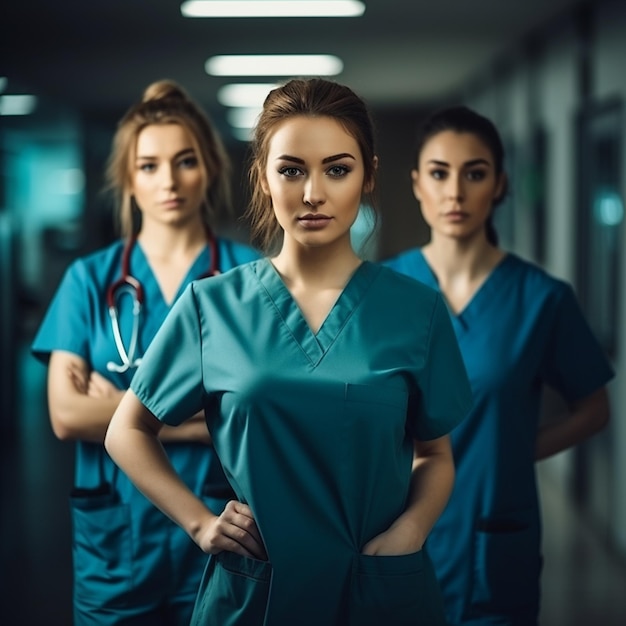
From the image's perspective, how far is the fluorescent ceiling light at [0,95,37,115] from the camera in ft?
30.7

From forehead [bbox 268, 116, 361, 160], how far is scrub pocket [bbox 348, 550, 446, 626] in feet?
1.79

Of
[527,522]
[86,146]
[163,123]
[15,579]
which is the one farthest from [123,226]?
[86,146]

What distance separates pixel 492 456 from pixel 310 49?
4912mm

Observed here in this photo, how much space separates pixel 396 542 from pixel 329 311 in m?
0.33

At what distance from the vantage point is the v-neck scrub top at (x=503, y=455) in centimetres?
184

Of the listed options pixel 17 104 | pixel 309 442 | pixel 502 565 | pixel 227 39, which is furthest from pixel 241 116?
pixel 309 442

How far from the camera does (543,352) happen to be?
1919 millimetres

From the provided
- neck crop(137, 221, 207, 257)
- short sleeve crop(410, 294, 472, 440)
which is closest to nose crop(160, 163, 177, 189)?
neck crop(137, 221, 207, 257)

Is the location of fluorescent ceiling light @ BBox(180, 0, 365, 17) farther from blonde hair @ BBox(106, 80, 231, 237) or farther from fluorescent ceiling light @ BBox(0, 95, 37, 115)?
fluorescent ceiling light @ BBox(0, 95, 37, 115)

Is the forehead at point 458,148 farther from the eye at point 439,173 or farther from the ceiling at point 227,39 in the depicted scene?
the ceiling at point 227,39

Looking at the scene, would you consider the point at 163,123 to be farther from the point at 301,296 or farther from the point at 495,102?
the point at 495,102

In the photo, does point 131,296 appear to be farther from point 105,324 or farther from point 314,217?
point 314,217

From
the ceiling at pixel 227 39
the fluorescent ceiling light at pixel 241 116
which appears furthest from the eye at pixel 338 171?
the fluorescent ceiling light at pixel 241 116

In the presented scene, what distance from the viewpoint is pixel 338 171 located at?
51.5 inches
